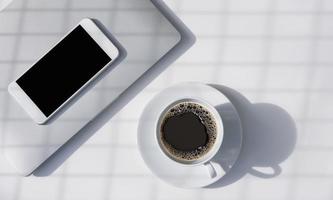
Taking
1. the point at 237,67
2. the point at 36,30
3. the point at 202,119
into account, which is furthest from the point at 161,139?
the point at 36,30

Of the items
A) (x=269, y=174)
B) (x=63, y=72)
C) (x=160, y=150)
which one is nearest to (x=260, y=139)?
(x=269, y=174)

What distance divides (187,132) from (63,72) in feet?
0.71

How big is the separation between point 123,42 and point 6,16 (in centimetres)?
20

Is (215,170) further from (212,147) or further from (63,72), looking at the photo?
(63,72)

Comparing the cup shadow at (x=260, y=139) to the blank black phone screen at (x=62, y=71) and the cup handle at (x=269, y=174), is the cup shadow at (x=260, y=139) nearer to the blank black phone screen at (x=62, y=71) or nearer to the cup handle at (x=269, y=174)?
the cup handle at (x=269, y=174)

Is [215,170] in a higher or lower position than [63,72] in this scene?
lower

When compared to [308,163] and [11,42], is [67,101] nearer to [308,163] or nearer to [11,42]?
[11,42]

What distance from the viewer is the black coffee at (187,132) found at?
0.78 metres

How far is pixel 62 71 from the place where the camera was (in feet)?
2.68

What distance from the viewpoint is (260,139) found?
2.68ft

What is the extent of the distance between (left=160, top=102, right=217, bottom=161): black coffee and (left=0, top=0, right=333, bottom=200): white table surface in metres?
0.06

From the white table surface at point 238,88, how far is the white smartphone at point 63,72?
0.08 m

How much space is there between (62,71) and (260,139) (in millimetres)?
328

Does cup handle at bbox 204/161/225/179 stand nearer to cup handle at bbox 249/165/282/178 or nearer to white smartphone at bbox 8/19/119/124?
cup handle at bbox 249/165/282/178
